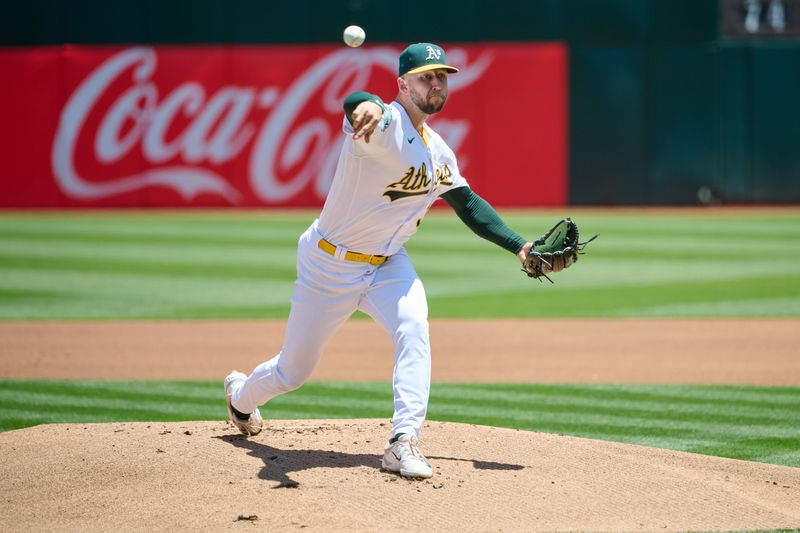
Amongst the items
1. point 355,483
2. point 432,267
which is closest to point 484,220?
point 355,483

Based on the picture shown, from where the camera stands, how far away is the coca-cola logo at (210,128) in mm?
23062

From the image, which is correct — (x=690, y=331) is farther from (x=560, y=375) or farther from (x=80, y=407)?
(x=80, y=407)

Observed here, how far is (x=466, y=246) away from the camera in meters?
18.5

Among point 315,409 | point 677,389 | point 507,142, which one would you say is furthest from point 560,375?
point 507,142

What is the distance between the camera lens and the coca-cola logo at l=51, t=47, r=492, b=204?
23.1 m

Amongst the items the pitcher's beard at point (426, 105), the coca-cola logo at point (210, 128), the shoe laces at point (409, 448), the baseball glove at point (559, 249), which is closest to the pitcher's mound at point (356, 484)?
the shoe laces at point (409, 448)

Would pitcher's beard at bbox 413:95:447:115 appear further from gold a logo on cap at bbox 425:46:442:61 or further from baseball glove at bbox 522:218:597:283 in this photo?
baseball glove at bbox 522:218:597:283

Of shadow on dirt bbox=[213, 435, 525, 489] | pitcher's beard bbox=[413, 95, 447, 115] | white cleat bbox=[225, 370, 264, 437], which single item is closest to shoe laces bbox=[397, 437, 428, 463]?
shadow on dirt bbox=[213, 435, 525, 489]

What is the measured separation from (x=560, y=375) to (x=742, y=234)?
11895 mm

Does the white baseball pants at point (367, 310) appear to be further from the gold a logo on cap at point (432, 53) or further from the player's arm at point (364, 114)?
the gold a logo on cap at point (432, 53)

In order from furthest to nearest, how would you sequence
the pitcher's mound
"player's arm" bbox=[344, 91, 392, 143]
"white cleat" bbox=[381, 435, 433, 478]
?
1. "white cleat" bbox=[381, 435, 433, 478]
2. "player's arm" bbox=[344, 91, 392, 143]
3. the pitcher's mound

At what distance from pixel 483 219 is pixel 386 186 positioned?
61cm

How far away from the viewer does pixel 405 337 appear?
539 centimetres

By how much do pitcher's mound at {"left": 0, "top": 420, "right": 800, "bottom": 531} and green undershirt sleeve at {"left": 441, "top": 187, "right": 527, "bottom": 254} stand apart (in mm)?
1021
